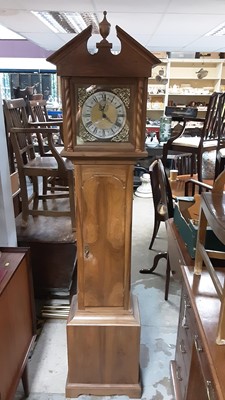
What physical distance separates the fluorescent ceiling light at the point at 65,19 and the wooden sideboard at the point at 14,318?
3301mm

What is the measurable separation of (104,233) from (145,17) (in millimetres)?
3584

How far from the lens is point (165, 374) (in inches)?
74.4

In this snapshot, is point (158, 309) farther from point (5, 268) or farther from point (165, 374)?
point (5, 268)

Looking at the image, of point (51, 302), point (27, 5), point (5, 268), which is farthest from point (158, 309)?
point (27, 5)

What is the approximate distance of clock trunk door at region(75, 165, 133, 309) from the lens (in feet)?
4.80

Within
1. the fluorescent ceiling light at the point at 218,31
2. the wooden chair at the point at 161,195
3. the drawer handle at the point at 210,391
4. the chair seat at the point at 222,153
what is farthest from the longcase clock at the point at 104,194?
the fluorescent ceiling light at the point at 218,31

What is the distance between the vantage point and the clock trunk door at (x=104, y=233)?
146 centimetres

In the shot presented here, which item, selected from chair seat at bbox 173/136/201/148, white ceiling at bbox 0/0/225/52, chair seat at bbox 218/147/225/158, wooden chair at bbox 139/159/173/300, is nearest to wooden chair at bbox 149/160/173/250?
wooden chair at bbox 139/159/173/300

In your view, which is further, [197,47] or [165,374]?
[197,47]

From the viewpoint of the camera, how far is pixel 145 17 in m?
4.11

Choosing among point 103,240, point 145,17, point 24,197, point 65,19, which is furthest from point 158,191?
point 65,19

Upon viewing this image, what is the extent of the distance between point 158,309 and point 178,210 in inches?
41.3

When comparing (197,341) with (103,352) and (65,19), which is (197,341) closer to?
(103,352)

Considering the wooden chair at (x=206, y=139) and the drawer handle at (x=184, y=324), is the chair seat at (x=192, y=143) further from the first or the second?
the drawer handle at (x=184, y=324)
